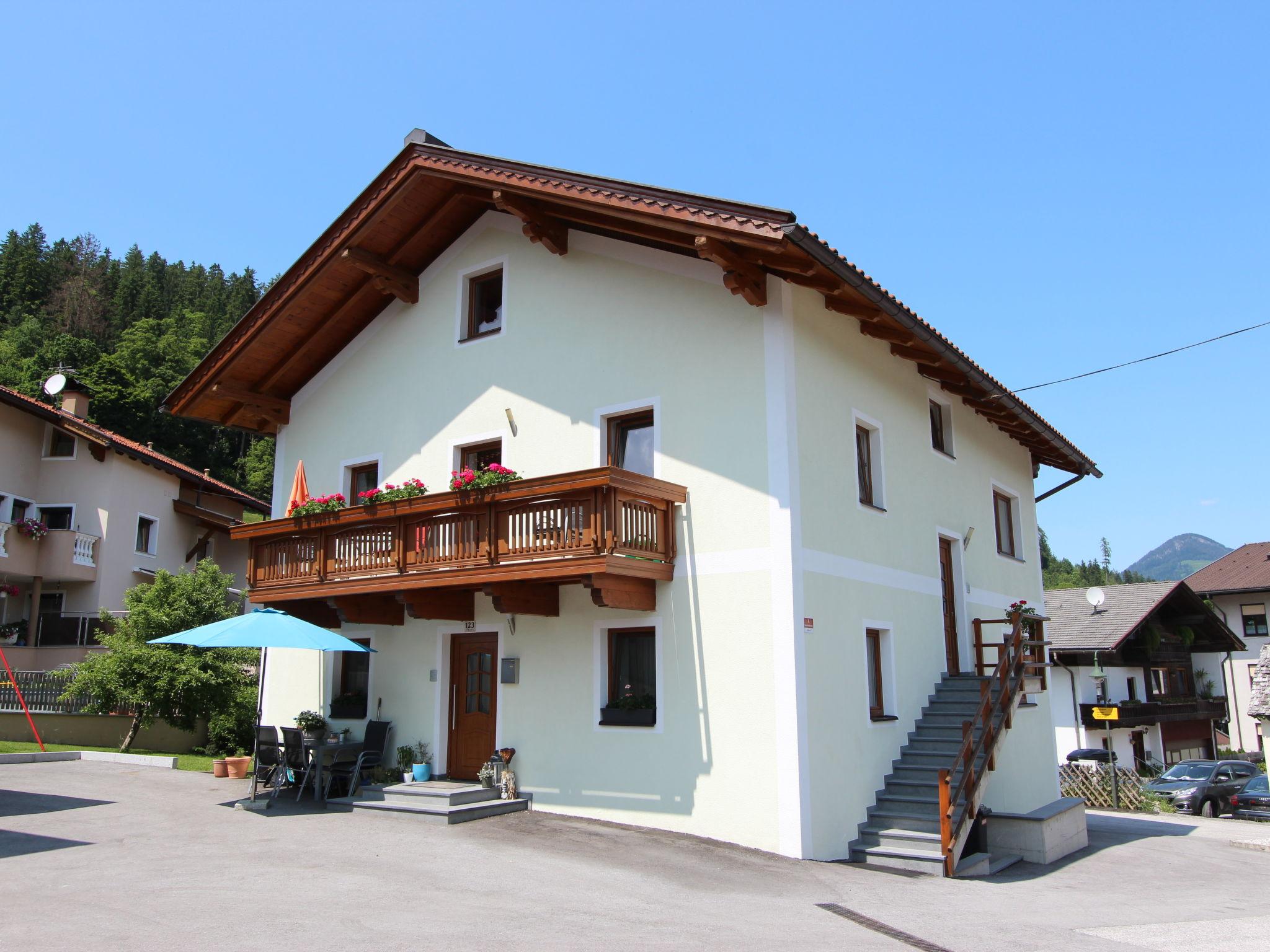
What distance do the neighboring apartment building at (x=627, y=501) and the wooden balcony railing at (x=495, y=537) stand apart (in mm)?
45

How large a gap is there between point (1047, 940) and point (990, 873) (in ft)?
14.3

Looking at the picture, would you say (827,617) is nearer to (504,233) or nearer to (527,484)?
(527,484)

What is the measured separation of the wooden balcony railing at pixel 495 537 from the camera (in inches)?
470

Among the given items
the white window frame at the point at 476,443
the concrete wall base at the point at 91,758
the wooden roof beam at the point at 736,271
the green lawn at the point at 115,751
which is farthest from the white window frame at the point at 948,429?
the concrete wall base at the point at 91,758

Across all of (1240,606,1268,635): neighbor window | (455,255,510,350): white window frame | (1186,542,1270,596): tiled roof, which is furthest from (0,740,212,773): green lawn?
(1240,606,1268,635): neighbor window

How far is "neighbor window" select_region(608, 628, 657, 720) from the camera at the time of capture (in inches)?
514

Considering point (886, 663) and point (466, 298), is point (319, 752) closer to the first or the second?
point (466, 298)

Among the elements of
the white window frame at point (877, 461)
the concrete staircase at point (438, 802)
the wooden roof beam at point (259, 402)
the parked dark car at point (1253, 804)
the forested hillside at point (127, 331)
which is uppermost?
the forested hillside at point (127, 331)

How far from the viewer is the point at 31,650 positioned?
94.5ft

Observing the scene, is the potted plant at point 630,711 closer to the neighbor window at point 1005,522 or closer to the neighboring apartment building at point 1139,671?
the neighbor window at point 1005,522

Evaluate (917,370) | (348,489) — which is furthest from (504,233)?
(917,370)

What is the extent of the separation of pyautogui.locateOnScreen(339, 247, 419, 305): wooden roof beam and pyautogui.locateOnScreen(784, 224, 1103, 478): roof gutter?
25.0 feet

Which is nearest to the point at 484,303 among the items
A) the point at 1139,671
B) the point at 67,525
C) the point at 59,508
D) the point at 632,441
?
the point at 632,441

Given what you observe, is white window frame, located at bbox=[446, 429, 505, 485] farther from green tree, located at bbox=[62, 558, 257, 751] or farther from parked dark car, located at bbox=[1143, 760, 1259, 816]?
parked dark car, located at bbox=[1143, 760, 1259, 816]
